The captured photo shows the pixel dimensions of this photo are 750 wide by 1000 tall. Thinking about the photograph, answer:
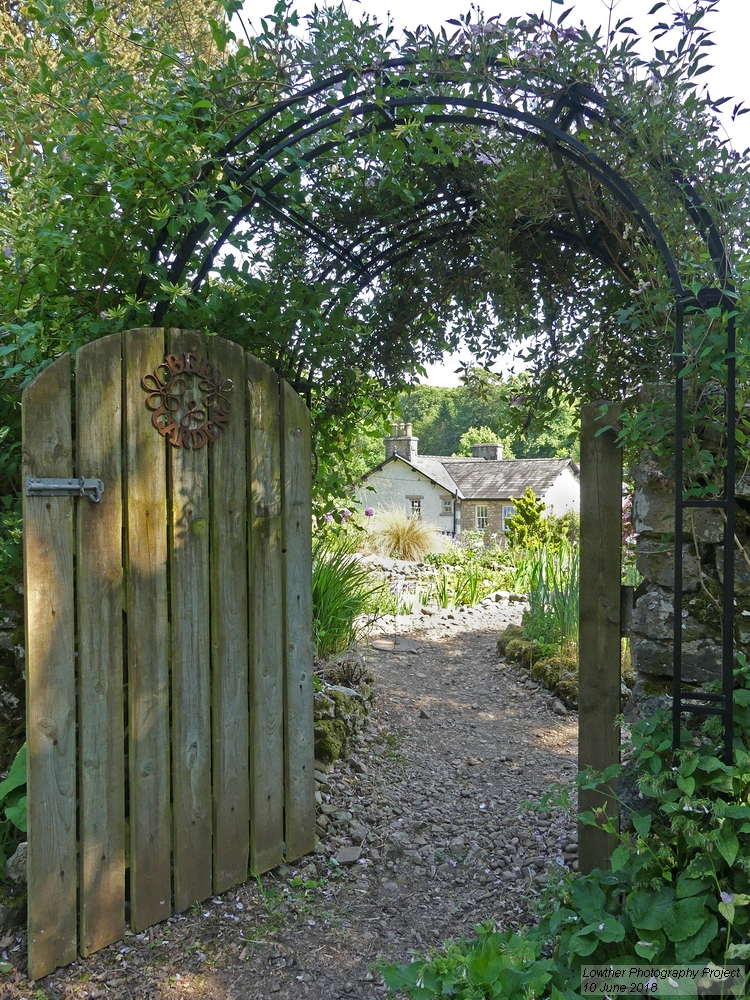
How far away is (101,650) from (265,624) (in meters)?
0.62

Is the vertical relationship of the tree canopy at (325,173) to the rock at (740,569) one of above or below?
above

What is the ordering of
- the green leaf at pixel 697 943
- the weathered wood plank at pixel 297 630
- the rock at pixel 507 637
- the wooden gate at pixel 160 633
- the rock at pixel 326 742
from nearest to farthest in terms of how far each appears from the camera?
the green leaf at pixel 697 943
the wooden gate at pixel 160 633
the weathered wood plank at pixel 297 630
the rock at pixel 326 742
the rock at pixel 507 637

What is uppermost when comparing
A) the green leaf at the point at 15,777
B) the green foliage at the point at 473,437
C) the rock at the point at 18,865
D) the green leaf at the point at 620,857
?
the green foliage at the point at 473,437

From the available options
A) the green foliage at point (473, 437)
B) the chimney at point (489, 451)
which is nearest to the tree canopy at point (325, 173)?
the chimney at point (489, 451)

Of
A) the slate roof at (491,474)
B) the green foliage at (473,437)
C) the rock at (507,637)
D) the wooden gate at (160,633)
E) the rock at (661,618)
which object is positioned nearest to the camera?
the wooden gate at (160,633)

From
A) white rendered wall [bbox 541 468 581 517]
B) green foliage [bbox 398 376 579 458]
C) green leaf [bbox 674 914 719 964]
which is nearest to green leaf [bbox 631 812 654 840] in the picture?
green leaf [bbox 674 914 719 964]

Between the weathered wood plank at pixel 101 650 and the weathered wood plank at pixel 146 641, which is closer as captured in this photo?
the weathered wood plank at pixel 101 650

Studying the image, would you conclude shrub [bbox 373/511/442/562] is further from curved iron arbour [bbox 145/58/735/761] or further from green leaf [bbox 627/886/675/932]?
green leaf [bbox 627/886/675/932]

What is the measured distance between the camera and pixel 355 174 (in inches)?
122

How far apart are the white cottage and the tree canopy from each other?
1903 centimetres

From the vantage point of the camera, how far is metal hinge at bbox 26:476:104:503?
196 cm

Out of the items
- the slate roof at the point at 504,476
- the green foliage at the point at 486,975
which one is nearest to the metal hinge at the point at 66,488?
the green foliage at the point at 486,975

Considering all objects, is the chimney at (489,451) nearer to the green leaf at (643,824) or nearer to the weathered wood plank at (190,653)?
the weathered wood plank at (190,653)

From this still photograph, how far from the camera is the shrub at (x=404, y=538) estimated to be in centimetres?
1153
